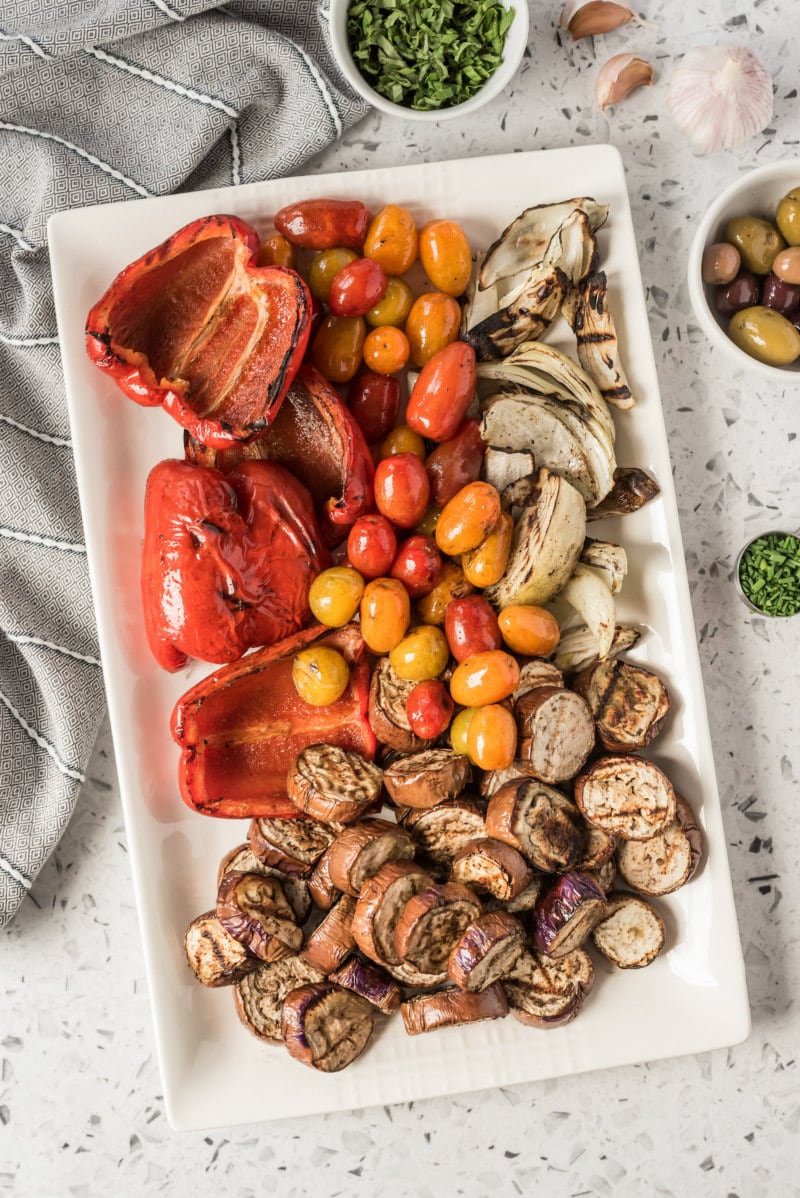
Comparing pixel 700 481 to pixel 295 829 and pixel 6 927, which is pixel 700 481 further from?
pixel 6 927

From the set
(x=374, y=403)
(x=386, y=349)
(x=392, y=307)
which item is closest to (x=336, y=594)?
(x=374, y=403)

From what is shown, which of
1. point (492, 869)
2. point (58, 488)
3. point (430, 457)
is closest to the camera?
point (492, 869)

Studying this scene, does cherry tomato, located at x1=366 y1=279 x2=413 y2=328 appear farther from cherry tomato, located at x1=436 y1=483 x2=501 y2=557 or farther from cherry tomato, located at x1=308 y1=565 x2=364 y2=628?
cherry tomato, located at x1=308 y1=565 x2=364 y2=628

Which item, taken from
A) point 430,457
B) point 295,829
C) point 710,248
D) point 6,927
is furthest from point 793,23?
point 6,927

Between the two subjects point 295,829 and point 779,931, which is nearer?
point 295,829

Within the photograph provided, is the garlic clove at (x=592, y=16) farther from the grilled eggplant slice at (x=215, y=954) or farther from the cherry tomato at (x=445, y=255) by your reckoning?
the grilled eggplant slice at (x=215, y=954)

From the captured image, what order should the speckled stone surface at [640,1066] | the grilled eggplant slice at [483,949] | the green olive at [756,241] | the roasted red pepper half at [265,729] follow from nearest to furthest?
the grilled eggplant slice at [483,949]
the roasted red pepper half at [265,729]
the green olive at [756,241]
the speckled stone surface at [640,1066]

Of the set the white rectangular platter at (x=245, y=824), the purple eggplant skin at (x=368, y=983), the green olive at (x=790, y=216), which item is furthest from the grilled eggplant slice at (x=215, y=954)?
the green olive at (x=790, y=216)
